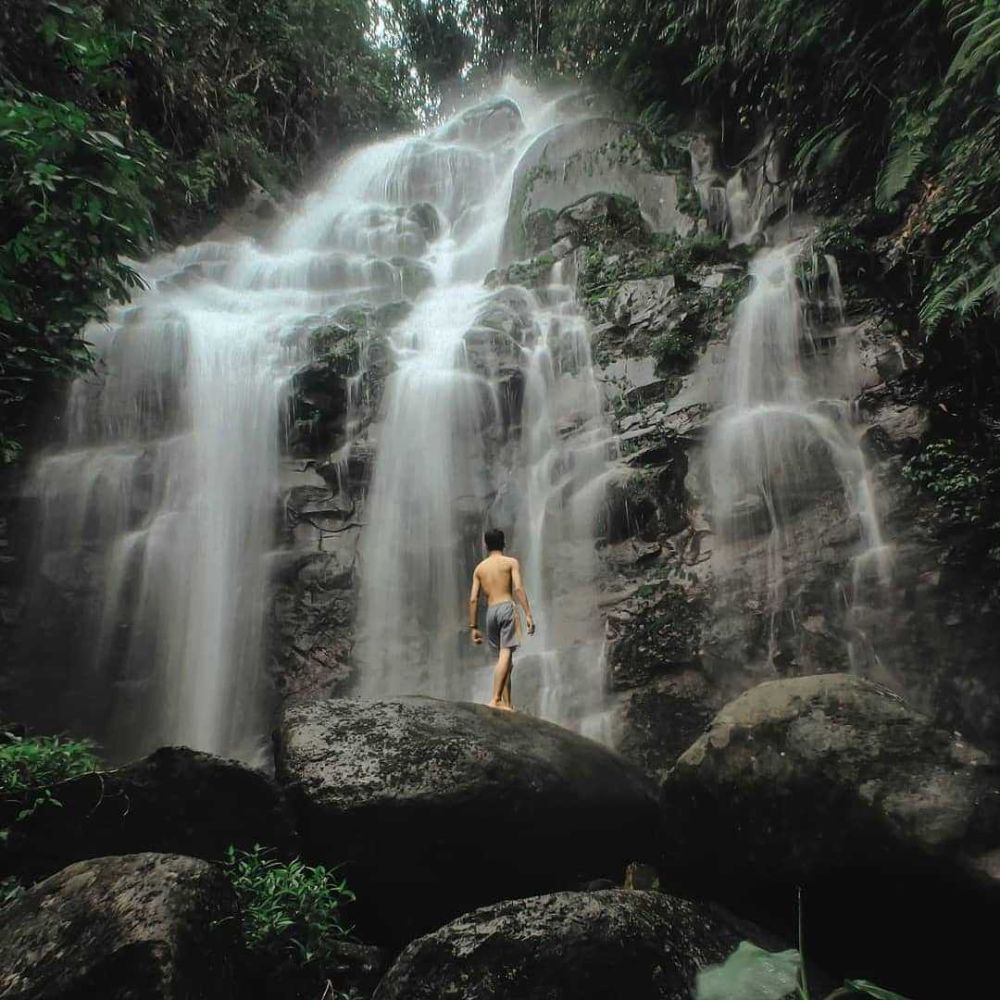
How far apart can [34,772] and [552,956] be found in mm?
2879

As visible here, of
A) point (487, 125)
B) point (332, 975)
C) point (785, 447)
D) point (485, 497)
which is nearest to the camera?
point (332, 975)

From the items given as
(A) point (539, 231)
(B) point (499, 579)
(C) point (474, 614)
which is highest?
(A) point (539, 231)

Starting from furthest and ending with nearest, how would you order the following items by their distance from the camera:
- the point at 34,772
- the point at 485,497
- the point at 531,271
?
the point at 531,271
the point at 485,497
the point at 34,772

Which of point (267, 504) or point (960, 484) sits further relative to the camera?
point (267, 504)

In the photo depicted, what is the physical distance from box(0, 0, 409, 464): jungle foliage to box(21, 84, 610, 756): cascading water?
4.04ft

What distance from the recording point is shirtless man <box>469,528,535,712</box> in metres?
6.28

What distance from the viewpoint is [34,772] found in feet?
12.1

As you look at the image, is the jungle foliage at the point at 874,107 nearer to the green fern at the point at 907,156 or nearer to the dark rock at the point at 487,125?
the green fern at the point at 907,156

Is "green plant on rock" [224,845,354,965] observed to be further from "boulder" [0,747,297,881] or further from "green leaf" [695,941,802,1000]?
"green leaf" [695,941,802,1000]

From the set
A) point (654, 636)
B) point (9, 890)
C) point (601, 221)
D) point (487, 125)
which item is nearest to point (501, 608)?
point (654, 636)

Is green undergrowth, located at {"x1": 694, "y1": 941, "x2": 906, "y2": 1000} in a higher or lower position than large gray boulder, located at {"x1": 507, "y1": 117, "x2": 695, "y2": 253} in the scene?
lower

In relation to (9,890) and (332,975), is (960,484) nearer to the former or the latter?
(332,975)

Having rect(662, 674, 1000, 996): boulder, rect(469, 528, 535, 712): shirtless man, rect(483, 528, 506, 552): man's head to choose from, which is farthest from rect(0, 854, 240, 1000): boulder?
rect(483, 528, 506, 552): man's head

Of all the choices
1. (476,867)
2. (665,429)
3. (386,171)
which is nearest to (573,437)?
(665,429)
